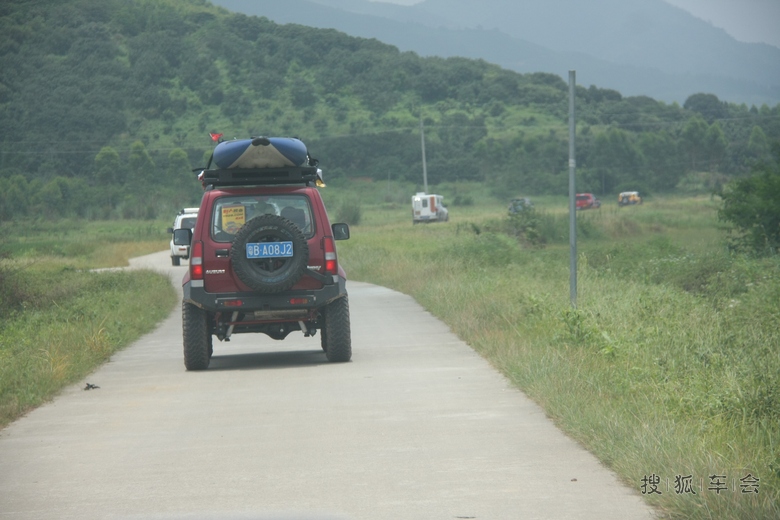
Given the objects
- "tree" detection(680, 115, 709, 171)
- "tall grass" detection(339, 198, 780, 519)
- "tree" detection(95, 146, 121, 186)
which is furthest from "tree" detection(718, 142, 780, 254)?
"tree" detection(680, 115, 709, 171)

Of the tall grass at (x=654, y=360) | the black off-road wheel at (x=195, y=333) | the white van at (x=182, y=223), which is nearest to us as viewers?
the tall grass at (x=654, y=360)

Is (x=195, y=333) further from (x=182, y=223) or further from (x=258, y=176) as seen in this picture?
(x=182, y=223)

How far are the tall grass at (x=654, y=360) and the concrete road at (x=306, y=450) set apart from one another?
30cm

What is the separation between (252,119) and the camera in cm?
10294

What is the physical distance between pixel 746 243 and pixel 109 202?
71909mm

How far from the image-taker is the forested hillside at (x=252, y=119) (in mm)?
95062

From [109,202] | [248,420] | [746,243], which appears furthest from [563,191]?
[248,420]

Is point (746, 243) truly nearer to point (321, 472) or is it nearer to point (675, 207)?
point (321, 472)

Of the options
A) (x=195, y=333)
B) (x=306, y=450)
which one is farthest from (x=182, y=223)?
(x=306, y=450)

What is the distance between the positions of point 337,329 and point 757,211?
22600 mm

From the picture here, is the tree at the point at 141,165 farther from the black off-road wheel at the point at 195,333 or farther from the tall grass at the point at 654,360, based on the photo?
the black off-road wheel at the point at 195,333

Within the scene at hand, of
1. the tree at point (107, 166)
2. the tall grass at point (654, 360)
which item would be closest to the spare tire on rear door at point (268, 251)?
the tall grass at point (654, 360)

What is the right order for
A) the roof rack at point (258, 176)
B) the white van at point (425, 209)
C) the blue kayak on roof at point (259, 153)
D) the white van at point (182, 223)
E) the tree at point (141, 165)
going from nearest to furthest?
the blue kayak on roof at point (259, 153), the roof rack at point (258, 176), the white van at point (182, 223), the white van at point (425, 209), the tree at point (141, 165)

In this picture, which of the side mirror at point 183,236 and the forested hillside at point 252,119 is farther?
the forested hillside at point 252,119
